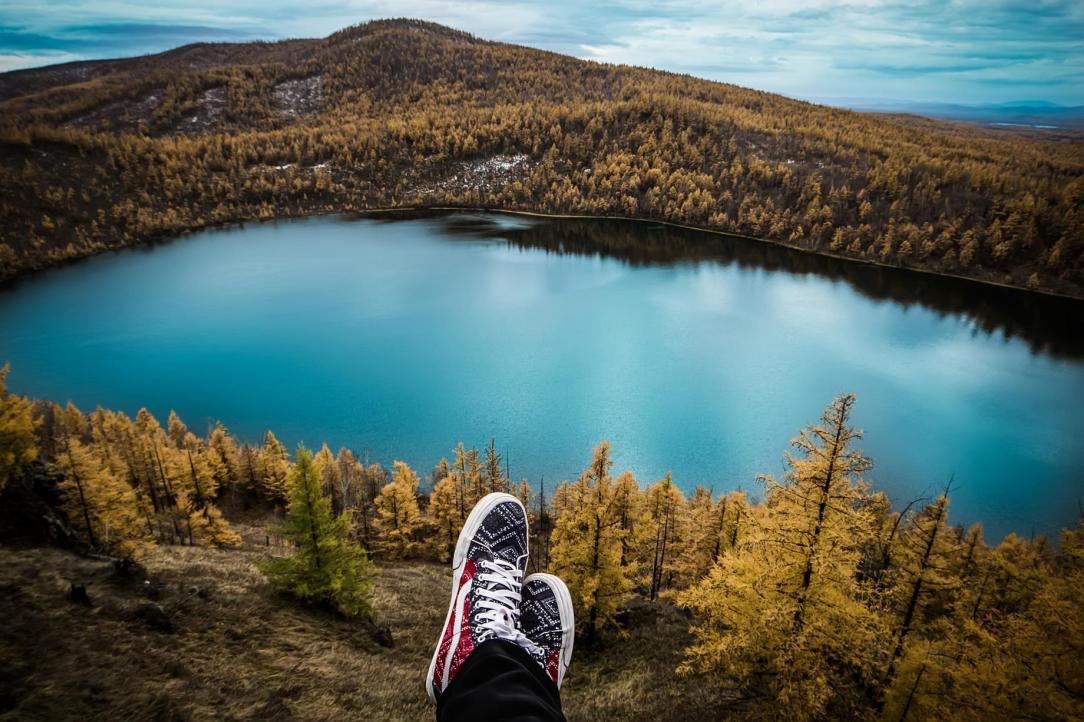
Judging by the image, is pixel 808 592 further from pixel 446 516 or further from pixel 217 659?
pixel 446 516

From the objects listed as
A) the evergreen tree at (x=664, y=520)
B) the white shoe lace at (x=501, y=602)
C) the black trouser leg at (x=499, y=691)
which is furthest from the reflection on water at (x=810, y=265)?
the black trouser leg at (x=499, y=691)

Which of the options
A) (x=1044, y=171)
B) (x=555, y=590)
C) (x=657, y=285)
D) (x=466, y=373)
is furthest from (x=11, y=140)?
(x=1044, y=171)

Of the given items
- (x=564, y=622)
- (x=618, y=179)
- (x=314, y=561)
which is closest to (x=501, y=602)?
(x=564, y=622)

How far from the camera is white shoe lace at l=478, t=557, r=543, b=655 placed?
20.2 feet

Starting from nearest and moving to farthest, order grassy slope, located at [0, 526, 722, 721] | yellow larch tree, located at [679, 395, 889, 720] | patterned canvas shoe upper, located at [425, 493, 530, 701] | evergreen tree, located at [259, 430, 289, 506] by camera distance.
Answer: patterned canvas shoe upper, located at [425, 493, 530, 701] < grassy slope, located at [0, 526, 722, 721] < yellow larch tree, located at [679, 395, 889, 720] < evergreen tree, located at [259, 430, 289, 506]

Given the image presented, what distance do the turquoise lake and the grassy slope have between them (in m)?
26.1

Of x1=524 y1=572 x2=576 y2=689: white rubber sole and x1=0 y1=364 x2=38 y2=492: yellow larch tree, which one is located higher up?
x1=524 y1=572 x2=576 y2=689: white rubber sole

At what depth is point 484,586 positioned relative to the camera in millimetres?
7445

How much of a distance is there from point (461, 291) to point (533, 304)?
12933 millimetres

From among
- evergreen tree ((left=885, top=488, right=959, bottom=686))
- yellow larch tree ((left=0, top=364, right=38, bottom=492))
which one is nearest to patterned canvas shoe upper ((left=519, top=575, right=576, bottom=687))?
evergreen tree ((left=885, top=488, right=959, bottom=686))

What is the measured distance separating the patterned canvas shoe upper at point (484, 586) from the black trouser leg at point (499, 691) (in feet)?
1.31

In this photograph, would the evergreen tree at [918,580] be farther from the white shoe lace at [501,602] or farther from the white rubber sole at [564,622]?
the white shoe lace at [501,602]

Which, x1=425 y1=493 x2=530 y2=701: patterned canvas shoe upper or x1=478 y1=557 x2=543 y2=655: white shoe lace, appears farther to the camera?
x1=478 y1=557 x2=543 y2=655: white shoe lace

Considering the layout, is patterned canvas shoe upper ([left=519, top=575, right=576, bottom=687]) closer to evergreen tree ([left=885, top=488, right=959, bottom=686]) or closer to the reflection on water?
evergreen tree ([left=885, top=488, right=959, bottom=686])
